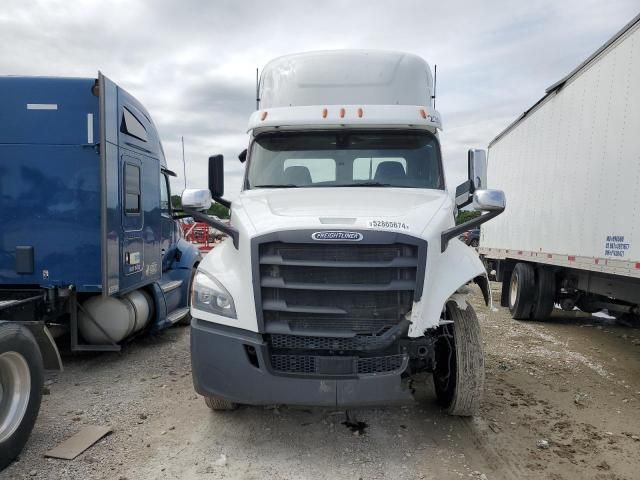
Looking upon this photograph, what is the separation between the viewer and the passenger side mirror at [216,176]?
5.16 meters

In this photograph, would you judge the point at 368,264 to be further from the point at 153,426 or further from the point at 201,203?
the point at 153,426

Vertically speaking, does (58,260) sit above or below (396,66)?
below

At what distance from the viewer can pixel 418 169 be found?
495 cm

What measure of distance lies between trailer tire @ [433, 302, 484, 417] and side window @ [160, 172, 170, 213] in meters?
4.78

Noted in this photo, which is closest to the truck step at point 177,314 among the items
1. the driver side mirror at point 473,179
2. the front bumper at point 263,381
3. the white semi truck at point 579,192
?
the front bumper at point 263,381

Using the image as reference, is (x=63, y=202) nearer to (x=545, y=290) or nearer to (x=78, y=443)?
(x=78, y=443)

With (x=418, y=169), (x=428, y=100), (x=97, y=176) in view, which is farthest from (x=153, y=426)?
(x=428, y=100)

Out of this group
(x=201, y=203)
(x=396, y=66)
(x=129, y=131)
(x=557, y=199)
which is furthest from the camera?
(x=557, y=199)

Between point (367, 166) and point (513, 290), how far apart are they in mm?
6503

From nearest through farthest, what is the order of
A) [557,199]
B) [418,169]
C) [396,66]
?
[418,169], [396,66], [557,199]

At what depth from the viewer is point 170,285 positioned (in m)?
Answer: 7.36

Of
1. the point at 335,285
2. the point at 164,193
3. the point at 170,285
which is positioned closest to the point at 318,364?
the point at 335,285

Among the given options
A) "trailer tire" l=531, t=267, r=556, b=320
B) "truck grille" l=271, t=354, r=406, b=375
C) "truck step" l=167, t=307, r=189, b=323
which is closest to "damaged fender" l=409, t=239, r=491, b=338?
"truck grille" l=271, t=354, r=406, b=375

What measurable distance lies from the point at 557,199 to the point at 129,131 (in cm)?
650
